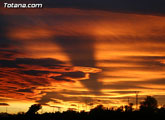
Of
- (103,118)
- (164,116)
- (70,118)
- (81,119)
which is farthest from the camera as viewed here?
(70,118)

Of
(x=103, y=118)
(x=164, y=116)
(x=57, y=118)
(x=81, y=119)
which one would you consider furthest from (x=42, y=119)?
(x=164, y=116)

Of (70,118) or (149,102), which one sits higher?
(149,102)

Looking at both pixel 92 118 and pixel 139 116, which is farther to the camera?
pixel 92 118

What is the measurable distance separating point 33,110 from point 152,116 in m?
105

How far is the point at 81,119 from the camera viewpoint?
11350 cm

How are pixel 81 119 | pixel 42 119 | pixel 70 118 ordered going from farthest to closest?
pixel 42 119, pixel 70 118, pixel 81 119

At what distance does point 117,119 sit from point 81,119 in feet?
57.5

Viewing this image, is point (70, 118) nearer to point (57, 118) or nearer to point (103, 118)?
point (57, 118)

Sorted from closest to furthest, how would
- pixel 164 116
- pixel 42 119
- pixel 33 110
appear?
pixel 164 116
pixel 42 119
pixel 33 110

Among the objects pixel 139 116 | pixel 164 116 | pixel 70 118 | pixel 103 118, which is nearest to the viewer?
pixel 164 116

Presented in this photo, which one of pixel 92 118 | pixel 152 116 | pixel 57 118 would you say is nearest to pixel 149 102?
pixel 57 118

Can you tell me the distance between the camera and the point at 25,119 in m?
136

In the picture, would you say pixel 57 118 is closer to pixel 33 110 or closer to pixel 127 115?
pixel 127 115

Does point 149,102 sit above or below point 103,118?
above
